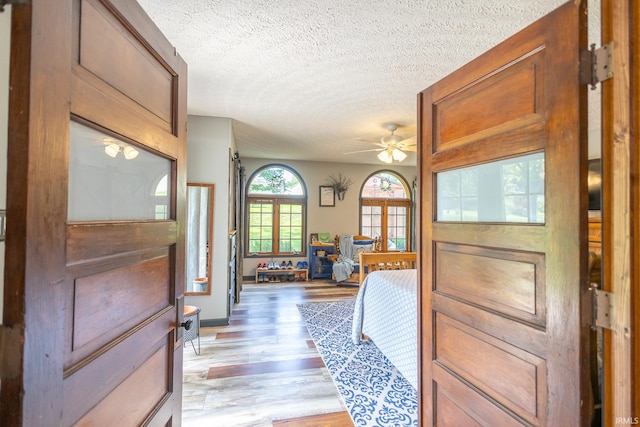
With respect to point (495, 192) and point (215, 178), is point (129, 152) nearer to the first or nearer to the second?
point (495, 192)

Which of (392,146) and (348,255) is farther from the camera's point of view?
(348,255)

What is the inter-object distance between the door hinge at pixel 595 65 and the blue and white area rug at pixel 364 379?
2039 mm

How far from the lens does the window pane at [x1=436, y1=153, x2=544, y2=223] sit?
88 cm

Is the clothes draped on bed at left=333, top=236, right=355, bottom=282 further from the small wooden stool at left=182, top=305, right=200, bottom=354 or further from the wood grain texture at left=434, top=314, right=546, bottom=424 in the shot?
the wood grain texture at left=434, top=314, right=546, bottom=424

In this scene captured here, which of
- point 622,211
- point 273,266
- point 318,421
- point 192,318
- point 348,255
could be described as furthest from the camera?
point 348,255

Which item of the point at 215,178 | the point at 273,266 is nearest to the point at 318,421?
the point at 215,178

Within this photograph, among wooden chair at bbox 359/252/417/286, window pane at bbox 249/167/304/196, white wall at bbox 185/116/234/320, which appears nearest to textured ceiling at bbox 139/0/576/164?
white wall at bbox 185/116/234/320

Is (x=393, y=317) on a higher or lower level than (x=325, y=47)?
lower

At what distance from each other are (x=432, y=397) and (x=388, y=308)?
112 cm

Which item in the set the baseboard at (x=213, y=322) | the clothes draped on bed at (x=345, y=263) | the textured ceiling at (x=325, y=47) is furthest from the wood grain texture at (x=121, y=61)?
the clothes draped on bed at (x=345, y=263)

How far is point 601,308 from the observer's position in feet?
2.35

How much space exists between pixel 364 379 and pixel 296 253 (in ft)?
13.2

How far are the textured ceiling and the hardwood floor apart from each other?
2.55m

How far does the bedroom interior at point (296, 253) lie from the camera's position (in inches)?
45.2
